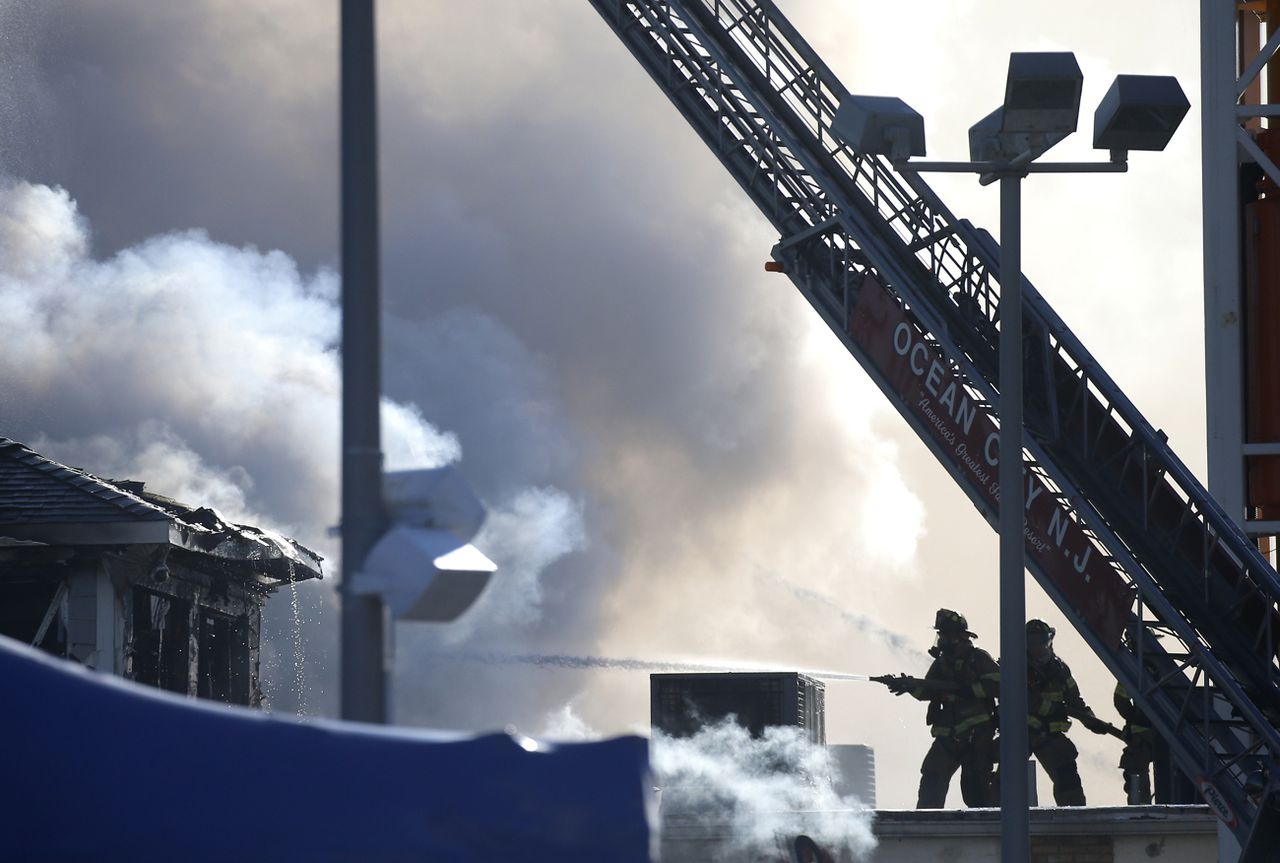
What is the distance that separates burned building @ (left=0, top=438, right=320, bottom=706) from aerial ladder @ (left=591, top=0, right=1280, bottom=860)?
601 cm

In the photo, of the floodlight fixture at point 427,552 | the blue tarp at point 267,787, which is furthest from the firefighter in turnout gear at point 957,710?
the blue tarp at point 267,787

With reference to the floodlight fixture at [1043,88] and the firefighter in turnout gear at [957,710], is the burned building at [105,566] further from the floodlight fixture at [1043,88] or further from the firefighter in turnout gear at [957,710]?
the floodlight fixture at [1043,88]

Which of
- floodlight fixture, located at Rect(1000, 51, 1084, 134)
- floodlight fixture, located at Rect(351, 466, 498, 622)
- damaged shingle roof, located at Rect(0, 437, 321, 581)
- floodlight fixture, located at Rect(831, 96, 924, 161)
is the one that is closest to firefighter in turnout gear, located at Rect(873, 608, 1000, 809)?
floodlight fixture, located at Rect(831, 96, 924, 161)

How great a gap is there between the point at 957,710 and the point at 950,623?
72 cm

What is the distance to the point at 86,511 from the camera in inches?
619

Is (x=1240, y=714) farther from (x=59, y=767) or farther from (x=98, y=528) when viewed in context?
(x=59, y=767)

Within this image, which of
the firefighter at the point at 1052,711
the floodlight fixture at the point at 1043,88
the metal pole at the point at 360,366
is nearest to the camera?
the metal pole at the point at 360,366

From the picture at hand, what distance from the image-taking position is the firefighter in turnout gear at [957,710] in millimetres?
15352

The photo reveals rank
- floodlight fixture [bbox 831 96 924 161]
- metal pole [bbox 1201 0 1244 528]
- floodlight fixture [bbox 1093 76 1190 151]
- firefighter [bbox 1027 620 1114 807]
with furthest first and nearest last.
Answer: metal pole [bbox 1201 0 1244 528] → firefighter [bbox 1027 620 1114 807] → floodlight fixture [bbox 831 96 924 161] → floodlight fixture [bbox 1093 76 1190 151]

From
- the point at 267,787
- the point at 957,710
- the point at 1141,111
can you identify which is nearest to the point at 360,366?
the point at 267,787

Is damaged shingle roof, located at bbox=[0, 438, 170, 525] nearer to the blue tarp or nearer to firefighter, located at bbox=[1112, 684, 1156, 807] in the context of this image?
firefighter, located at bbox=[1112, 684, 1156, 807]

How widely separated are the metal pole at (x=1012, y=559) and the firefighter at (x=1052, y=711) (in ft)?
13.0

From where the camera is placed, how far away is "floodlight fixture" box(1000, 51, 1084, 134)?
10930 mm

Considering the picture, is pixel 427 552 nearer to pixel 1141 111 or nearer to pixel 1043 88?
pixel 1043 88
